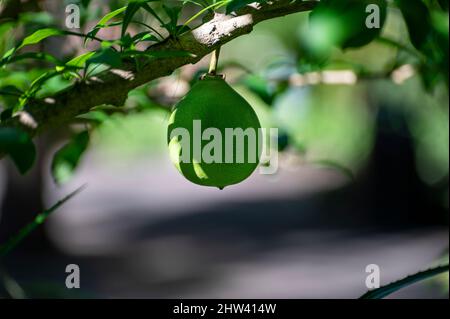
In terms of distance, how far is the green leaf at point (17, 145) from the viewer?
0.45 meters

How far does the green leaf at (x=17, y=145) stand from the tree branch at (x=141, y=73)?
11 centimetres

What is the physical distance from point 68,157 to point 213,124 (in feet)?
1.39

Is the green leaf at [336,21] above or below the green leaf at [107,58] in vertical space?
above


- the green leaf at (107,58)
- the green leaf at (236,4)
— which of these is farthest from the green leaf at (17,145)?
the green leaf at (236,4)

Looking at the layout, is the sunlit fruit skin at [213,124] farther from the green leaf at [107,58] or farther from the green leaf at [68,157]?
the green leaf at [68,157]

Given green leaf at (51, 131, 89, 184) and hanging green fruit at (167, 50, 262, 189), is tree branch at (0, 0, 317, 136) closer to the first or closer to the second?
hanging green fruit at (167, 50, 262, 189)

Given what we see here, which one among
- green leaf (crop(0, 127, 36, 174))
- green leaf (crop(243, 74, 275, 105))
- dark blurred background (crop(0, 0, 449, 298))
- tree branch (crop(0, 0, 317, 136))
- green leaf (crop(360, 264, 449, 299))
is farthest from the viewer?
dark blurred background (crop(0, 0, 449, 298))

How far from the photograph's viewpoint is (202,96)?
0.62 metres

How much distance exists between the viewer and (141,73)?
600 mm

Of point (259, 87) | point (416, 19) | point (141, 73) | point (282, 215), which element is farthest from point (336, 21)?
point (282, 215)

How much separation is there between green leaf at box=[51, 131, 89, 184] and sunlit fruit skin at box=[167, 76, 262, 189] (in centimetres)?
27

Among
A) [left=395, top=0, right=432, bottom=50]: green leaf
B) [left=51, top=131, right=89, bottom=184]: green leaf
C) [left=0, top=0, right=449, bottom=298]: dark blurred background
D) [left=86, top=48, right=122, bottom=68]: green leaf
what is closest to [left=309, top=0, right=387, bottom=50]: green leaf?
[left=395, top=0, right=432, bottom=50]: green leaf

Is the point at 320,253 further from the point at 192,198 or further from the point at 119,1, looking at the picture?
the point at 119,1

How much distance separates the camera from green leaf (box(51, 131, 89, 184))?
88 cm
